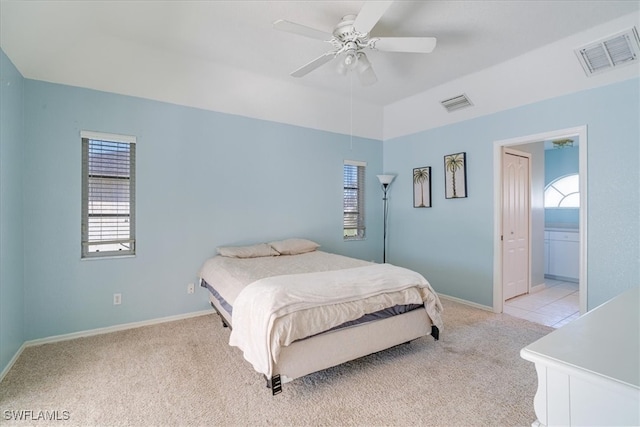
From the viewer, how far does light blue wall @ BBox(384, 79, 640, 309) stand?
2771mm

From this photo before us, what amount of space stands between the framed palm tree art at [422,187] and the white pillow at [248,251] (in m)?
2.38

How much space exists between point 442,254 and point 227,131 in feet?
11.3

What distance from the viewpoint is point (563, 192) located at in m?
5.85

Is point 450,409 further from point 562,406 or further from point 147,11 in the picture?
point 147,11

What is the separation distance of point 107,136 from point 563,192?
24.7 feet

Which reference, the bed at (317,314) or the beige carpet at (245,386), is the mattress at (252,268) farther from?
the beige carpet at (245,386)

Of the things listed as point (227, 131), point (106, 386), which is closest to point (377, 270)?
point (106, 386)

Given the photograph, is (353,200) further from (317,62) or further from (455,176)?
(317,62)

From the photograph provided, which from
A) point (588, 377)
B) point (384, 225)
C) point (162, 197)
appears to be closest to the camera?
point (588, 377)

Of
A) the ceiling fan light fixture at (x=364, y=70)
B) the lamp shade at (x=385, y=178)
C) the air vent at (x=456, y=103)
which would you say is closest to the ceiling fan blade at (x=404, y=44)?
the ceiling fan light fixture at (x=364, y=70)

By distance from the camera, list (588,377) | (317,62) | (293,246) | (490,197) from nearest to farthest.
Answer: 1. (588,377)
2. (317,62)
3. (490,197)
4. (293,246)

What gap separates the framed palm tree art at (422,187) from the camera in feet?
14.9

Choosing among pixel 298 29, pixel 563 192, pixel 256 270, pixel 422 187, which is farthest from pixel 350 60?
pixel 563 192

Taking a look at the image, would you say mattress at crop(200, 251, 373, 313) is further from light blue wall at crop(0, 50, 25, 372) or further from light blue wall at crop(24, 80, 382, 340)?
light blue wall at crop(0, 50, 25, 372)
